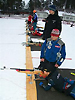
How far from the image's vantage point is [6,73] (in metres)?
3.56

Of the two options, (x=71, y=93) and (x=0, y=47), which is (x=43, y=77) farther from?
(x=0, y=47)

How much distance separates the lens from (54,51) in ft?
9.53

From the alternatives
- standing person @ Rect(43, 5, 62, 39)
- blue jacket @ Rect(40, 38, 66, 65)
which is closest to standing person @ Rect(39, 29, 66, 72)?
blue jacket @ Rect(40, 38, 66, 65)

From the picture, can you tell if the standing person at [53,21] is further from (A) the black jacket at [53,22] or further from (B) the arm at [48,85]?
(B) the arm at [48,85]

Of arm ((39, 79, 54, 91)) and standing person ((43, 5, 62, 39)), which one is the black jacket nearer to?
standing person ((43, 5, 62, 39))

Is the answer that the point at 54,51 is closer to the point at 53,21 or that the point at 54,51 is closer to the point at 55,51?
the point at 55,51

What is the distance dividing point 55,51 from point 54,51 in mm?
22

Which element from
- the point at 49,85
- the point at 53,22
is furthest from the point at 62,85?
the point at 53,22

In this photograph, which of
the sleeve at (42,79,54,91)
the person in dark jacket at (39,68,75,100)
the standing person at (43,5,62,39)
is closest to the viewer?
the person in dark jacket at (39,68,75,100)

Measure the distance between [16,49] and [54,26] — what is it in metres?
2.08

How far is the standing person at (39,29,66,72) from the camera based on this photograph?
2858 mm

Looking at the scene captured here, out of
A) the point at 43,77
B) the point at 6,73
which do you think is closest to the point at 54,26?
the point at 43,77

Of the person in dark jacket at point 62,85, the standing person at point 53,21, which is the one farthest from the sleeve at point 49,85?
the standing person at point 53,21

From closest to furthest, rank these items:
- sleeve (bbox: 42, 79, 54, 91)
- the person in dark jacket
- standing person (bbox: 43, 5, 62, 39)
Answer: the person in dark jacket < sleeve (bbox: 42, 79, 54, 91) < standing person (bbox: 43, 5, 62, 39)
